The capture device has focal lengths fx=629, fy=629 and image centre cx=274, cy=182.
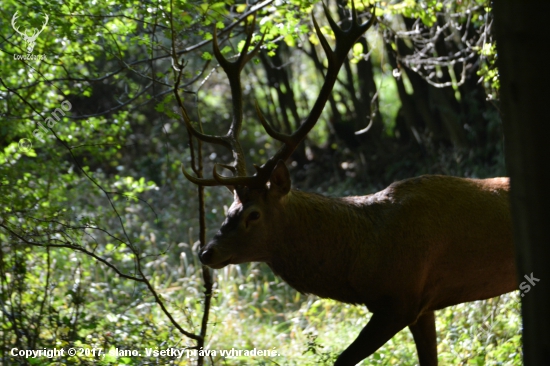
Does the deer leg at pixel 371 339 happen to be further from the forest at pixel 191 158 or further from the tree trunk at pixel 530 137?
the tree trunk at pixel 530 137

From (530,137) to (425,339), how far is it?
2.60 meters

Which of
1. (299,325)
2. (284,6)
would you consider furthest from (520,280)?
(299,325)

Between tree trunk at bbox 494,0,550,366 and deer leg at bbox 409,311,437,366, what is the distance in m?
2.25

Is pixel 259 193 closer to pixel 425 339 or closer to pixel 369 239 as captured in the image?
pixel 369 239

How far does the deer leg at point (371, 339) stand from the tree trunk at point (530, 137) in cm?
168

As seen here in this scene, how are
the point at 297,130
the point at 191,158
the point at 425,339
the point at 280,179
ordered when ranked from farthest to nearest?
the point at 425,339 < the point at 191,158 < the point at 297,130 < the point at 280,179

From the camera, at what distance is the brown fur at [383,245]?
3848 millimetres

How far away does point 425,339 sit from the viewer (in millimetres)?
4348

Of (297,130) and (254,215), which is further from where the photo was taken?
(297,130)

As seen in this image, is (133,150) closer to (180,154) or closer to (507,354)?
(180,154)

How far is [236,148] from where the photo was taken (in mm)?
4312

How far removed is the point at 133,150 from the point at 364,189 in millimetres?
4864

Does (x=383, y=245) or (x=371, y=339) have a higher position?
(x=383, y=245)

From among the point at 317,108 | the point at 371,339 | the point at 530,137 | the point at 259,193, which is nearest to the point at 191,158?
the point at 259,193
